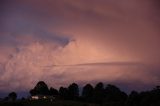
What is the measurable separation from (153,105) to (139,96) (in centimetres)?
2915

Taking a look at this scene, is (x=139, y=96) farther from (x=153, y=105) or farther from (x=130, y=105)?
(x=153, y=105)

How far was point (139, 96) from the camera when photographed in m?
189

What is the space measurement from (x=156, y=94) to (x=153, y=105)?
82.7 feet

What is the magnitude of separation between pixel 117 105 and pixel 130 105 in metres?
9.75

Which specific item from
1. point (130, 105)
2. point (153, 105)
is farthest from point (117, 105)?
point (153, 105)

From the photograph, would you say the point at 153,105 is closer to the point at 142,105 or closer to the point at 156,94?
the point at 142,105

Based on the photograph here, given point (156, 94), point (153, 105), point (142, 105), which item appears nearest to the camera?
point (153, 105)

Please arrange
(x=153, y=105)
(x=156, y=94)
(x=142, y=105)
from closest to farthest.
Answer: (x=153, y=105), (x=142, y=105), (x=156, y=94)

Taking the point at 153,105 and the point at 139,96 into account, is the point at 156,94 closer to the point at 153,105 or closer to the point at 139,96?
the point at 139,96

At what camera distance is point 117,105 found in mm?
190625

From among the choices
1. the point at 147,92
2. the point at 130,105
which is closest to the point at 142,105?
the point at 130,105

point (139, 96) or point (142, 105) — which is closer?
point (142, 105)

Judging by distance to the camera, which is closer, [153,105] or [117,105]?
[153,105]

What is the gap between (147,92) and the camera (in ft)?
638
